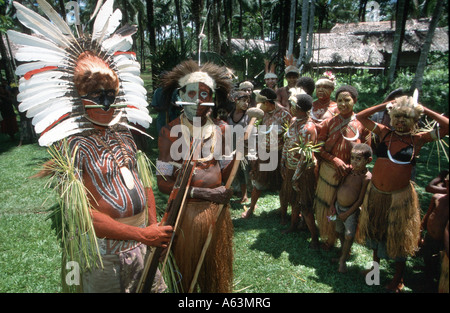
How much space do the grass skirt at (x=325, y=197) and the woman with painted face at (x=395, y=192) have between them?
493 millimetres

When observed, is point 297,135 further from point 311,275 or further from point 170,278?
point 170,278

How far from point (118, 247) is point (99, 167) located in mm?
564

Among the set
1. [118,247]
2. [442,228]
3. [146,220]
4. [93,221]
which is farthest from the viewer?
[146,220]

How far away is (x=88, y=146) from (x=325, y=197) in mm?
2801

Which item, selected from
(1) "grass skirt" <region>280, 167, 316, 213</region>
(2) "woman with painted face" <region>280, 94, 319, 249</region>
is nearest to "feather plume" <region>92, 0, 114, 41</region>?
(2) "woman with painted face" <region>280, 94, 319, 249</region>

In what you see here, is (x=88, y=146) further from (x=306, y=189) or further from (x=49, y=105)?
(x=306, y=189)

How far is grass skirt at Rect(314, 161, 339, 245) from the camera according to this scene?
362 cm

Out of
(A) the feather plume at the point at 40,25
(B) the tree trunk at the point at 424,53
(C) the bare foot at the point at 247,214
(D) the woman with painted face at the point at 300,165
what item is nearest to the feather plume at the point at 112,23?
(A) the feather plume at the point at 40,25

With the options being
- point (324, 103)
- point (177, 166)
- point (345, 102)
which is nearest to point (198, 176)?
point (177, 166)

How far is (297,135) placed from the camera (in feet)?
12.6

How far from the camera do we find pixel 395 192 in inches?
116

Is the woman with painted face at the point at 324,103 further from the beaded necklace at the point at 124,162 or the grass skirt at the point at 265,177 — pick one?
the beaded necklace at the point at 124,162

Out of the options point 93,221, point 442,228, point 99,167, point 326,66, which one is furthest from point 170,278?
point 326,66

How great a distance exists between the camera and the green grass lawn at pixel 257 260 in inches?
128
